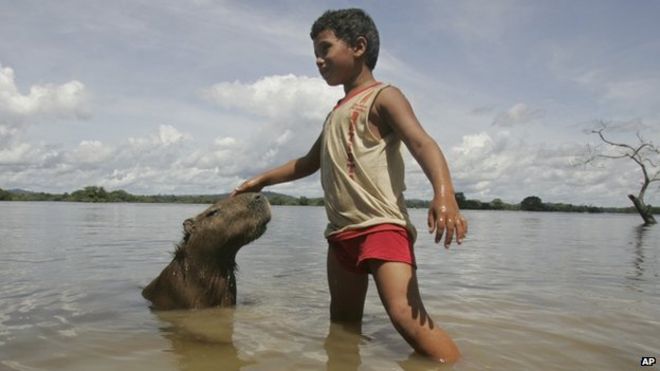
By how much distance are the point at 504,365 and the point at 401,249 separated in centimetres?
91

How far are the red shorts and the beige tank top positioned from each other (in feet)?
0.13

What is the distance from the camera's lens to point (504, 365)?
3.12 m

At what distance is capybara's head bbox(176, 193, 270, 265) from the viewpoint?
14.5 feet

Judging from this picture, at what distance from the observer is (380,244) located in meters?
3.13

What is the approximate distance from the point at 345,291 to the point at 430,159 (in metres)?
1.41

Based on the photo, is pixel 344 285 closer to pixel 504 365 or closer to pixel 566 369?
pixel 504 365

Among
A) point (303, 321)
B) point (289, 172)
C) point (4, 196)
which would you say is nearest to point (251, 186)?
point (289, 172)

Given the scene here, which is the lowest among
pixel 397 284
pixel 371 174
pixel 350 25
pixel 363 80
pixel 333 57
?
pixel 397 284

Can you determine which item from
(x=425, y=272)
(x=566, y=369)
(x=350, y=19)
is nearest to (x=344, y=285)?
(x=566, y=369)

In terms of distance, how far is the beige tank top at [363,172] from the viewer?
321 centimetres

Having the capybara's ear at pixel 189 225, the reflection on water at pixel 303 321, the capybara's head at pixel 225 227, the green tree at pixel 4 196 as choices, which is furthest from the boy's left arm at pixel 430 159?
the green tree at pixel 4 196

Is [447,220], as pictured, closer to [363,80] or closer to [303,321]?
[363,80]

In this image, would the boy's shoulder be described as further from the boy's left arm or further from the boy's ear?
the boy's ear

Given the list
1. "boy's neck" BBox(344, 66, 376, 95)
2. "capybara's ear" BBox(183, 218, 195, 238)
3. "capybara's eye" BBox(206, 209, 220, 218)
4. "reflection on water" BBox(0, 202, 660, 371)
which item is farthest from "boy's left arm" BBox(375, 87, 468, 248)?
"capybara's ear" BBox(183, 218, 195, 238)
